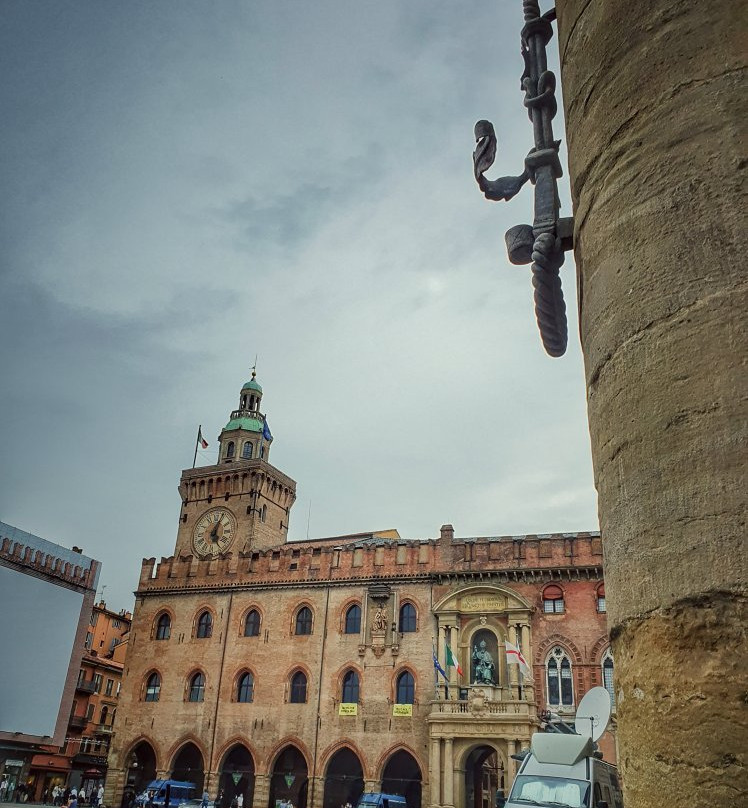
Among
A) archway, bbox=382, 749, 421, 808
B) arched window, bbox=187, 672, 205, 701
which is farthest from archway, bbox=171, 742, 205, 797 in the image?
archway, bbox=382, 749, 421, 808

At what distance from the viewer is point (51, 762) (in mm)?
42312

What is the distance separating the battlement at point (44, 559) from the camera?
1266 inches

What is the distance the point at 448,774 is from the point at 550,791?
55.9ft

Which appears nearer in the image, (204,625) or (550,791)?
(550,791)

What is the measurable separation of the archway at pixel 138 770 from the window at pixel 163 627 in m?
4.47

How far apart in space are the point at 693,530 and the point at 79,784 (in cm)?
5070

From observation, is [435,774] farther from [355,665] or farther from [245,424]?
[245,424]

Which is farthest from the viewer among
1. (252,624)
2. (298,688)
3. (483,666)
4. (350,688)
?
(252,624)

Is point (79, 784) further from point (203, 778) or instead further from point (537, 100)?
point (537, 100)

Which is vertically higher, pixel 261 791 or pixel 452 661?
pixel 452 661

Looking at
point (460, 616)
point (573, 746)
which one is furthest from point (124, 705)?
point (573, 746)

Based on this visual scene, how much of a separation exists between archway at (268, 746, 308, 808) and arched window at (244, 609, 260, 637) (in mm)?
4954

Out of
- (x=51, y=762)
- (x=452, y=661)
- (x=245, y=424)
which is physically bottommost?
(x=51, y=762)

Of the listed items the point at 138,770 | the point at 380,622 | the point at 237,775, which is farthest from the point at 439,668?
the point at 138,770
